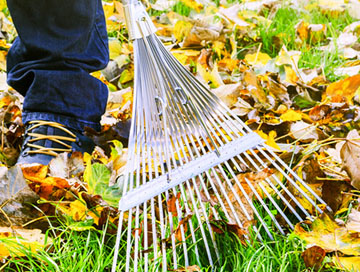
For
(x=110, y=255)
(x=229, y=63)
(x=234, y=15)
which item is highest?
(x=234, y=15)

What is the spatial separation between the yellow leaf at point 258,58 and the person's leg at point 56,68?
830 mm

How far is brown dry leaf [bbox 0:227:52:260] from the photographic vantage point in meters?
1.04

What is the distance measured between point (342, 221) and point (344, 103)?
0.69 meters

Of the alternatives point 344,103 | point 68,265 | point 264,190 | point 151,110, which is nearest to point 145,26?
point 151,110

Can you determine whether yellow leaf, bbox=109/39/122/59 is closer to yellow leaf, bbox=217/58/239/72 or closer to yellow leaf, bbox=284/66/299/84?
yellow leaf, bbox=217/58/239/72

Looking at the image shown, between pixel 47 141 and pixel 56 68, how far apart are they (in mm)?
235

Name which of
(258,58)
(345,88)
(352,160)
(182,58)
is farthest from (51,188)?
(258,58)

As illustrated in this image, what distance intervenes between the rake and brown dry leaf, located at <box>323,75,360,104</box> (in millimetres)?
614

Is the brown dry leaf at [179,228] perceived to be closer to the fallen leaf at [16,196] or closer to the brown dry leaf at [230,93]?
the fallen leaf at [16,196]

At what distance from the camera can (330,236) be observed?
1.05 metres

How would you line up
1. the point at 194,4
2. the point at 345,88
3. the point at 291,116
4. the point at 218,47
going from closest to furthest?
the point at 291,116, the point at 345,88, the point at 218,47, the point at 194,4

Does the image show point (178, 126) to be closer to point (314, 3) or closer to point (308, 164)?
point (308, 164)

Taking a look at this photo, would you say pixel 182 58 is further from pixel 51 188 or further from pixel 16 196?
pixel 16 196

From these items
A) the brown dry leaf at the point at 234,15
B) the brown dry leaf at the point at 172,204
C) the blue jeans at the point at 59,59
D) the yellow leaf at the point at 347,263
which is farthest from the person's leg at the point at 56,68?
the brown dry leaf at the point at 234,15
